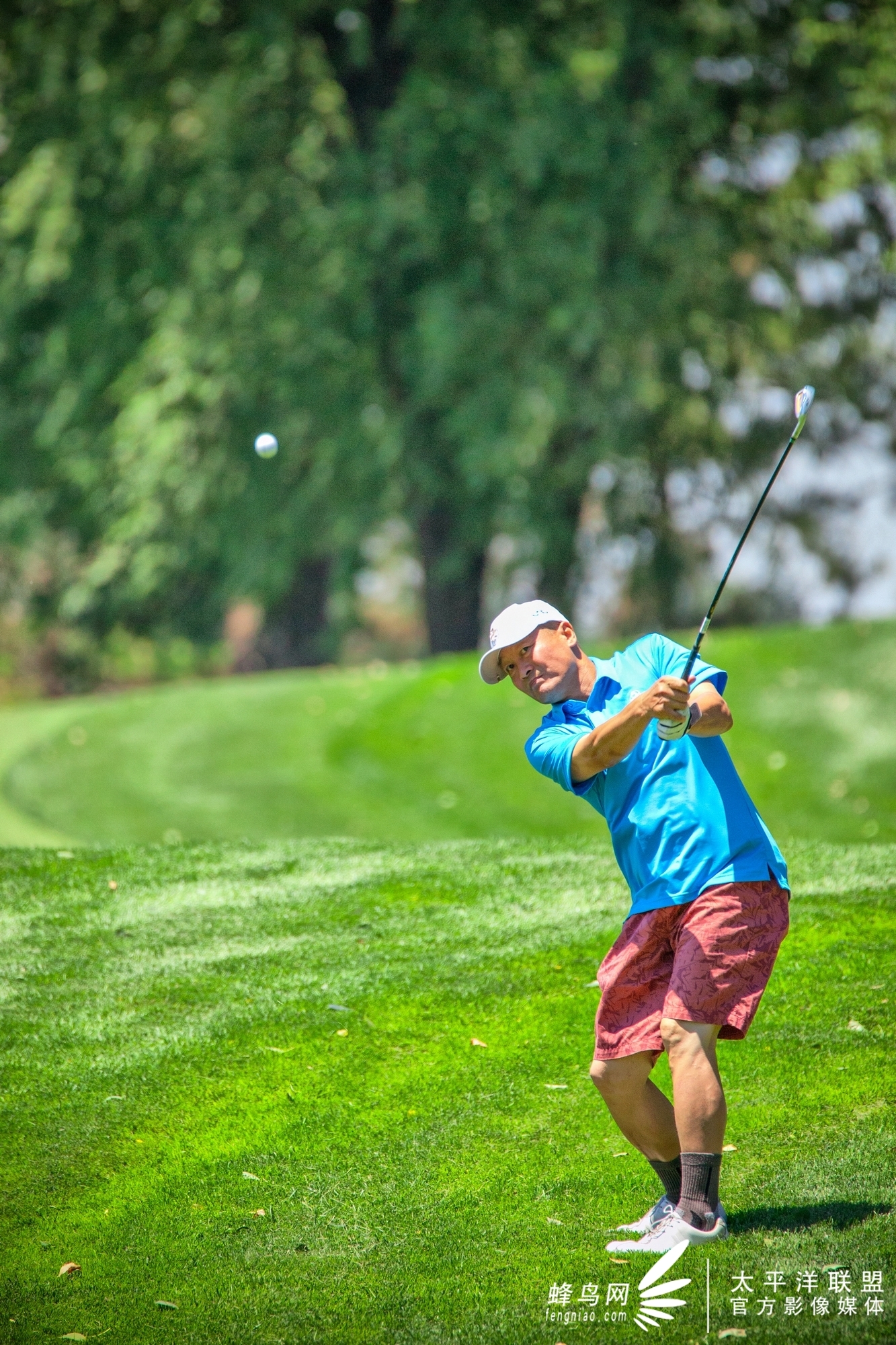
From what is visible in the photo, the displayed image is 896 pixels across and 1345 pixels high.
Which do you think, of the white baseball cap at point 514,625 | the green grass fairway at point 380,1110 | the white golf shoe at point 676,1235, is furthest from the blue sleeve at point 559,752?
the green grass fairway at point 380,1110

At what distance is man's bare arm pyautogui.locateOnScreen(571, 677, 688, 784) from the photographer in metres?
3.70

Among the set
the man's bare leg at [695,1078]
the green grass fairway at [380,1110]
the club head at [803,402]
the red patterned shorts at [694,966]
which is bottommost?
the green grass fairway at [380,1110]

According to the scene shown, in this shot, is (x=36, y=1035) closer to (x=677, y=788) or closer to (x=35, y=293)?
(x=677, y=788)

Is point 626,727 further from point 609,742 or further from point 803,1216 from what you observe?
point 803,1216

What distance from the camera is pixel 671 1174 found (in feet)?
14.0

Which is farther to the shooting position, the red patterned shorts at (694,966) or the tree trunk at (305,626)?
the tree trunk at (305,626)

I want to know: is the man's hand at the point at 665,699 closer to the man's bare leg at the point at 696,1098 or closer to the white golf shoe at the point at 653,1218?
the man's bare leg at the point at 696,1098

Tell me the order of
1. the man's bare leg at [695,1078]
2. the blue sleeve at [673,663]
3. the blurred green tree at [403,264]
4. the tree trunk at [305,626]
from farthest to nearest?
1. the tree trunk at [305,626]
2. the blurred green tree at [403,264]
3. the blue sleeve at [673,663]
4. the man's bare leg at [695,1078]

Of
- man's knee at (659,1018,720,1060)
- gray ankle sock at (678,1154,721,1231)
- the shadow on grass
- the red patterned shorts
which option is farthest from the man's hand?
the shadow on grass

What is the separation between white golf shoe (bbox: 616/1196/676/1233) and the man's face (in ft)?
5.04

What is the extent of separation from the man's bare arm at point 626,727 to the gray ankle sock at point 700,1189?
3.64 ft

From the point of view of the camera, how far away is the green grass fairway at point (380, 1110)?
4.18 meters

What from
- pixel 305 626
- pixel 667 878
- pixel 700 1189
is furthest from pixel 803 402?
pixel 305 626

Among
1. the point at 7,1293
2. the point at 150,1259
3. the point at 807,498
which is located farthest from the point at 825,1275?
the point at 807,498
